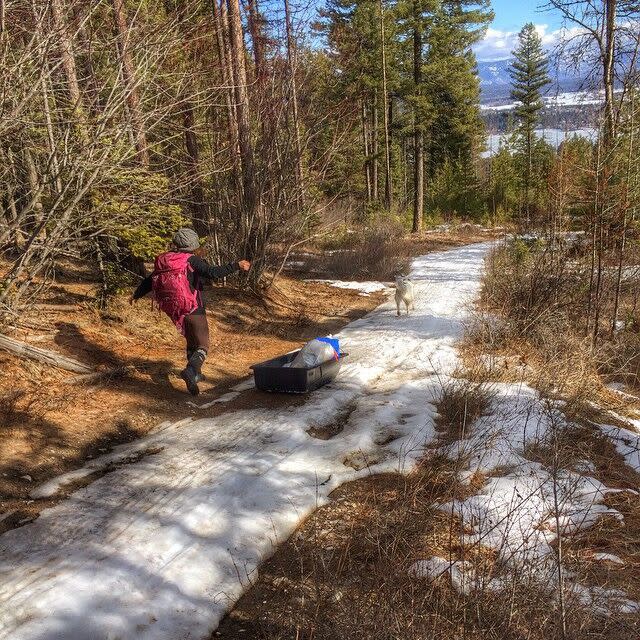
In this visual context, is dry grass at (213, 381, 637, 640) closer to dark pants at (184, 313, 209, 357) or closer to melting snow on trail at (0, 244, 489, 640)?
melting snow on trail at (0, 244, 489, 640)

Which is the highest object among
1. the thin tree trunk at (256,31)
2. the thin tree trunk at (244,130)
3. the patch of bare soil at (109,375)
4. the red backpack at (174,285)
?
the thin tree trunk at (256,31)

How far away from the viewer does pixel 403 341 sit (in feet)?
26.7

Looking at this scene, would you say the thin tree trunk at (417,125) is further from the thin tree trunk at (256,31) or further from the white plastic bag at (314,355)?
the white plastic bag at (314,355)

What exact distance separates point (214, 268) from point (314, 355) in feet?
4.88

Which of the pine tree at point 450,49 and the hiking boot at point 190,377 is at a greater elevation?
the pine tree at point 450,49

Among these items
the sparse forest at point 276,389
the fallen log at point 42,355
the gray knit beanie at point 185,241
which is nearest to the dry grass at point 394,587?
the sparse forest at point 276,389

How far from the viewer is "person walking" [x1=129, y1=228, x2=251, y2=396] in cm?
551

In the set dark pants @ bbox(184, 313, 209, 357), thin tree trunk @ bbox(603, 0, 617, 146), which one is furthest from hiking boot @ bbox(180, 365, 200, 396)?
thin tree trunk @ bbox(603, 0, 617, 146)

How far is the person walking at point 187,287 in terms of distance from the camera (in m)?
5.51

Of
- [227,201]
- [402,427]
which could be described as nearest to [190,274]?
[402,427]

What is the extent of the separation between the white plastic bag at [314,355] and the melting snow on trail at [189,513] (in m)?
0.35

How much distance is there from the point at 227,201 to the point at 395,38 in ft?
65.5

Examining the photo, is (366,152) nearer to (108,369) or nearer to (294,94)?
(294,94)

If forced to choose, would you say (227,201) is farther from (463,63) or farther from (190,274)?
(463,63)
